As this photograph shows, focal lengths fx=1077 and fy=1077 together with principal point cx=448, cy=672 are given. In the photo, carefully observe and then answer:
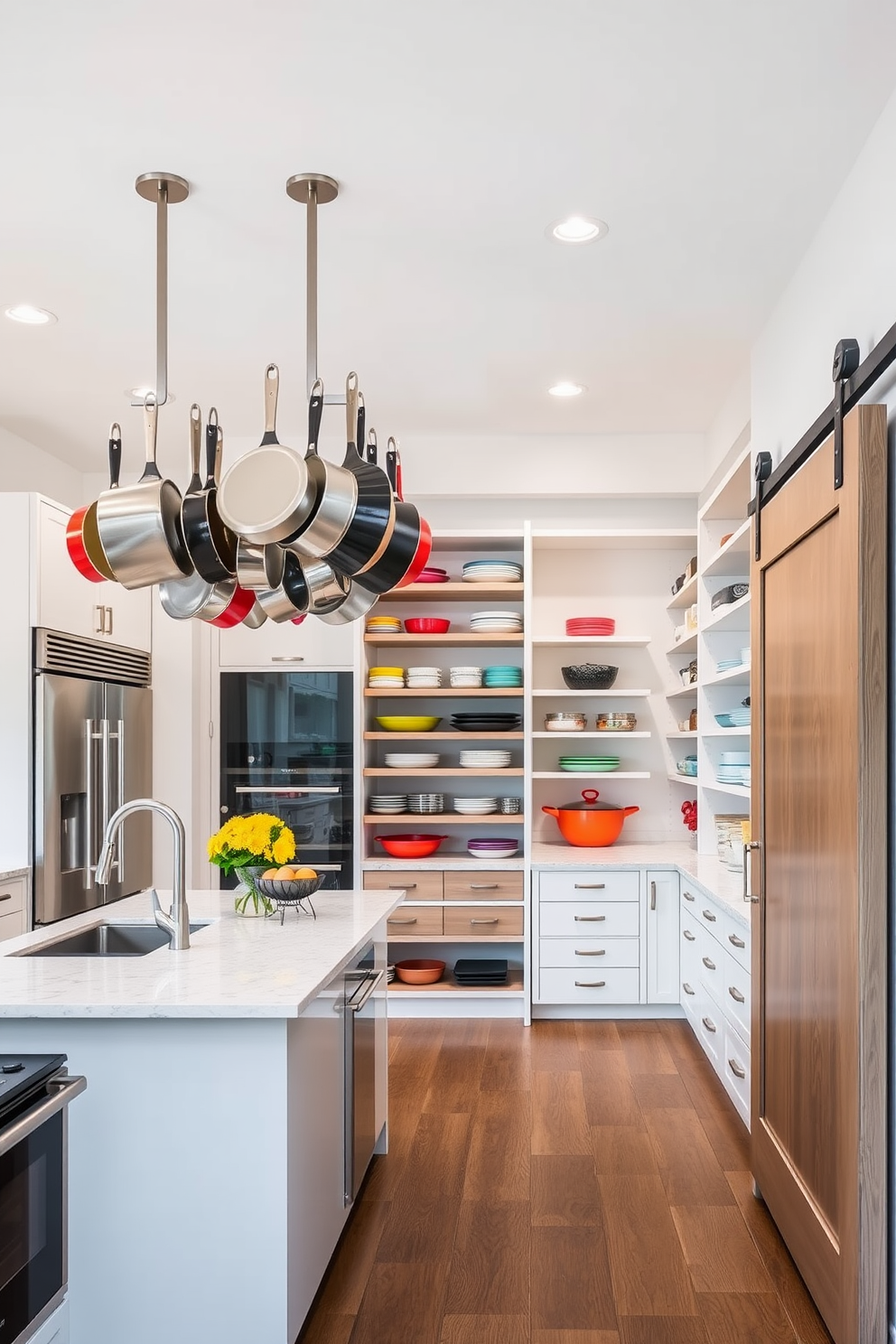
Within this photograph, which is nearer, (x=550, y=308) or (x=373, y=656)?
(x=550, y=308)

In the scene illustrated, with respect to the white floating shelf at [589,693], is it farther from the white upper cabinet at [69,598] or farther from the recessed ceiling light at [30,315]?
the recessed ceiling light at [30,315]

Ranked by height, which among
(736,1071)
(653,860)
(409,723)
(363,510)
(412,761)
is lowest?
(736,1071)

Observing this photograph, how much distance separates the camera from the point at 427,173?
272 cm

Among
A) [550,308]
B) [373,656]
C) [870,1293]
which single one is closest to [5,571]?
[373,656]

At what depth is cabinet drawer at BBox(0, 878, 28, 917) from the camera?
4021mm

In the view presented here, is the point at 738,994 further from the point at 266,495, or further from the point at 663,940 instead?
the point at 266,495

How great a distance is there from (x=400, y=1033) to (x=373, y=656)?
1901 mm

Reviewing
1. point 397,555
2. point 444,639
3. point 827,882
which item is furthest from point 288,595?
point 444,639

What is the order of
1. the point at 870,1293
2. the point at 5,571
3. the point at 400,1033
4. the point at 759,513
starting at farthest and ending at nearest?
the point at 400,1033, the point at 5,571, the point at 759,513, the point at 870,1293

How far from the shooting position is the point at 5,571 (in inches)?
167

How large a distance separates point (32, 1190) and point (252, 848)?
5.55ft

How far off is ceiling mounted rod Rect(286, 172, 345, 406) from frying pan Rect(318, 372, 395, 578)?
14 cm

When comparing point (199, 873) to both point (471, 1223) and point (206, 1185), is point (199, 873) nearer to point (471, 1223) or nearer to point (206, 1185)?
point (471, 1223)

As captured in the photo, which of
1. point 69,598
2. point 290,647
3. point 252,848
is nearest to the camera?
point 252,848
